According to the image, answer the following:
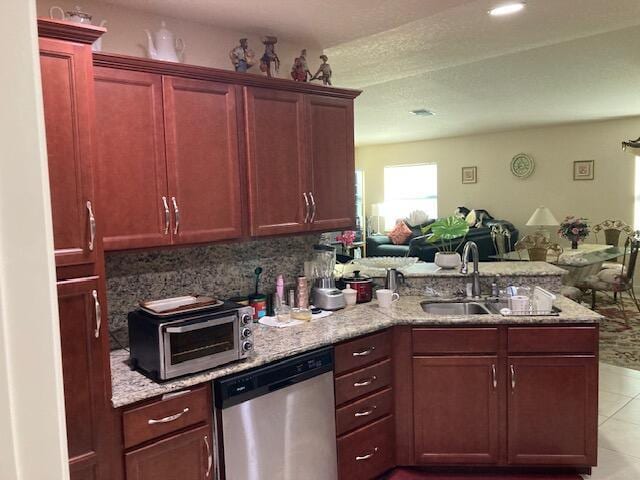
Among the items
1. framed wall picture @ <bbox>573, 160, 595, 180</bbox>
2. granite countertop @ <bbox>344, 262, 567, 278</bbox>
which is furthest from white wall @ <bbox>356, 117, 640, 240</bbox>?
granite countertop @ <bbox>344, 262, 567, 278</bbox>

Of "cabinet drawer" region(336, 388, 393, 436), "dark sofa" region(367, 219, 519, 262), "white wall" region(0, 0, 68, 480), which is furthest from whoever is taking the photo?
"dark sofa" region(367, 219, 519, 262)

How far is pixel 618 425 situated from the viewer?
10.9 ft

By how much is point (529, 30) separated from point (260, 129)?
6.22 ft

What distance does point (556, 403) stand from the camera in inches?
105

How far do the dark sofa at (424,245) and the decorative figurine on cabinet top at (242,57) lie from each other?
11.7 ft

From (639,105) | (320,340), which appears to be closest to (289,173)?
(320,340)

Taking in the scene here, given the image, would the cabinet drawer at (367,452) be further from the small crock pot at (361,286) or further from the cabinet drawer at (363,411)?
the small crock pot at (361,286)

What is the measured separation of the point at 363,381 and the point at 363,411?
159 mm

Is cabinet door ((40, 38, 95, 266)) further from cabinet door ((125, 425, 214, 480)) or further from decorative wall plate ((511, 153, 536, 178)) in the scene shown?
decorative wall plate ((511, 153, 536, 178))

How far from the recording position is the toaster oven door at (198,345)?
1920mm

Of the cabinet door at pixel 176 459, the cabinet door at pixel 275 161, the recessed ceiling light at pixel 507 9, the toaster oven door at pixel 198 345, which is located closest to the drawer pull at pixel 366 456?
the cabinet door at pixel 176 459

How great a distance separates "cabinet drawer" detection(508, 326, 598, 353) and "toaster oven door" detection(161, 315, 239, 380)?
1.50 m

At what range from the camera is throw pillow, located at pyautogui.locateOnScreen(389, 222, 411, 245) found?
8.47 metres

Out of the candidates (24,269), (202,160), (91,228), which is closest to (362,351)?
(202,160)
